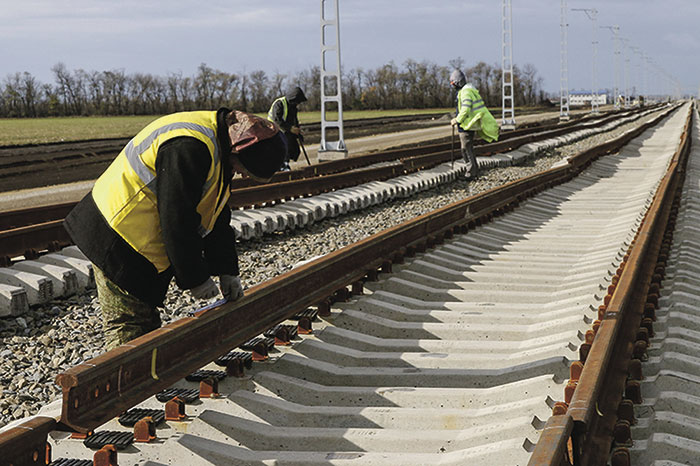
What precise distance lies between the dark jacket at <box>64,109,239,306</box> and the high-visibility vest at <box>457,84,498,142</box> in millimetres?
11596

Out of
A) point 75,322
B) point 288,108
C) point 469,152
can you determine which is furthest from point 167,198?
point 469,152

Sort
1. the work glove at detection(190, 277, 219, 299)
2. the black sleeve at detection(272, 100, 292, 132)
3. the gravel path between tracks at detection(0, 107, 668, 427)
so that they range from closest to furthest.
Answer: the work glove at detection(190, 277, 219, 299) → the gravel path between tracks at detection(0, 107, 668, 427) → the black sleeve at detection(272, 100, 292, 132)

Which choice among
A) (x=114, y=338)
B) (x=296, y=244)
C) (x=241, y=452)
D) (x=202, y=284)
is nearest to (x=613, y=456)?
(x=241, y=452)

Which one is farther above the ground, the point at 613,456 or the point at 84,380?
the point at 84,380

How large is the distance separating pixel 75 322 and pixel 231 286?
221cm

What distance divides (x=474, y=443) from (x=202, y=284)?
1.31m

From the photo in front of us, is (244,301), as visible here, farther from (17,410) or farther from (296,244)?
(296,244)

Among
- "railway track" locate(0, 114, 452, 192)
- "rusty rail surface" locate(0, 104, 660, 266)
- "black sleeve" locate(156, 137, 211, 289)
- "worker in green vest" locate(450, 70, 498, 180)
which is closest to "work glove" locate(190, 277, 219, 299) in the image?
"black sleeve" locate(156, 137, 211, 289)

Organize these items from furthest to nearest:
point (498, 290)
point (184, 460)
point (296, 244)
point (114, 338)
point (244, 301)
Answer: point (296, 244)
point (498, 290)
point (244, 301)
point (114, 338)
point (184, 460)

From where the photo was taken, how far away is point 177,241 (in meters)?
3.23

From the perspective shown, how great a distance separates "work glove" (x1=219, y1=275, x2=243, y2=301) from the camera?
402 cm

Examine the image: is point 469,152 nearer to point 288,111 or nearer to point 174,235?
point 288,111

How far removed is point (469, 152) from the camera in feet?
50.3

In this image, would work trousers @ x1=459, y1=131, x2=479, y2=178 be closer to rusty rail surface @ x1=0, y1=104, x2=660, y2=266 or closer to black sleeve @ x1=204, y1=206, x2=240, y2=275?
rusty rail surface @ x1=0, y1=104, x2=660, y2=266
